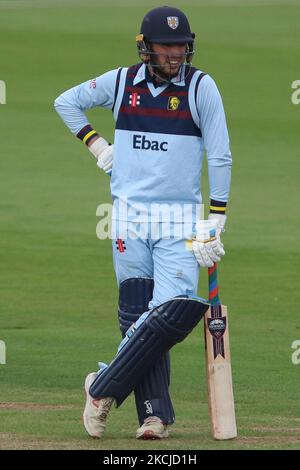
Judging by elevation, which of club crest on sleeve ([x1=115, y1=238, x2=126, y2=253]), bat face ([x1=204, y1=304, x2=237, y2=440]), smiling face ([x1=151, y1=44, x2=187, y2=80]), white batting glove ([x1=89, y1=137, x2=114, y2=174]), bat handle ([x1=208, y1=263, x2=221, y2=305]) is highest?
smiling face ([x1=151, y1=44, x2=187, y2=80])

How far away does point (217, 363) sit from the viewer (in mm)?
7730

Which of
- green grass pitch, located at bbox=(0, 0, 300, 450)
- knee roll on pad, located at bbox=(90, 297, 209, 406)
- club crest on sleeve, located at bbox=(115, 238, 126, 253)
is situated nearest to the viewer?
knee roll on pad, located at bbox=(90, 297, 209, 406)

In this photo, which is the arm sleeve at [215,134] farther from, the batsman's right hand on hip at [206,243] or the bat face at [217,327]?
the bat face at [217,327]

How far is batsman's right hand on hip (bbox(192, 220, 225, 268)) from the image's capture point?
7531mm

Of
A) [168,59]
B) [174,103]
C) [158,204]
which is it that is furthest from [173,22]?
[158,204]

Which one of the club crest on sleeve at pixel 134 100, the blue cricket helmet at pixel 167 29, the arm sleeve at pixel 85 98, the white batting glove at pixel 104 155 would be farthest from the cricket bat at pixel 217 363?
the blue cricket helmet at pixel 167 29

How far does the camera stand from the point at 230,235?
17.0m

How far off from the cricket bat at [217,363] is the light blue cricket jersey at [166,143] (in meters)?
0.48

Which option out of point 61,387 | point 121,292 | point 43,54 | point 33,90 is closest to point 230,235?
point 61,387

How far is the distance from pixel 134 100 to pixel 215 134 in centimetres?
52

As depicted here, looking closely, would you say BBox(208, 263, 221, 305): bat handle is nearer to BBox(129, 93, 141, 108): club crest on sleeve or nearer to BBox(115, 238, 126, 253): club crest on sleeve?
BBox(115, 238, 126, 253): club crest on sleeve

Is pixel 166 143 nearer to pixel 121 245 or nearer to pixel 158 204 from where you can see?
pixel 158 204

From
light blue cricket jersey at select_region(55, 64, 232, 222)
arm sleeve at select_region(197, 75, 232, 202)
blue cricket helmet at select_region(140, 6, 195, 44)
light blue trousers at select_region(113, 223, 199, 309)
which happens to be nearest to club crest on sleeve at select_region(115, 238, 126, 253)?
light blue trousers at select_region(113, 223, 199, 309)

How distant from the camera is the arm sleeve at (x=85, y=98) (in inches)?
310
